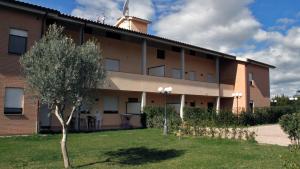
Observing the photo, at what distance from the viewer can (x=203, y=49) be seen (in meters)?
31.0

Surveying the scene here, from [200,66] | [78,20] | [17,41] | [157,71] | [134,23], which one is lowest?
[157,71]

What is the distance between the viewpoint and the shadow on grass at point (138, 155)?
424 inches

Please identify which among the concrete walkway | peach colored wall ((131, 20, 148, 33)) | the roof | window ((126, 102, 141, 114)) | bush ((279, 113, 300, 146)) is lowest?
the concrete walkway

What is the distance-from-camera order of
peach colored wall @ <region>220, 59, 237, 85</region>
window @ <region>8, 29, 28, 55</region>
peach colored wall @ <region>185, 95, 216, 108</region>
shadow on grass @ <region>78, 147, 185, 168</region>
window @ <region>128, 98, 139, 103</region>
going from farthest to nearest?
peach colored wall @ <region>220, 59, 237, 85</region> → peach colored wall @ <region>185, 95, 216, 108</region> → window @ <region>128, 98, 139, 103</region> → window @ <region>8, 29, 28, 55</region> → shadow on grass @ <region>78, 147, 185, 168</region>

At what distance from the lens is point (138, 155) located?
467 inches

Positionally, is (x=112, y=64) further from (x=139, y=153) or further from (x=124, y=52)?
(x=139, y=153)

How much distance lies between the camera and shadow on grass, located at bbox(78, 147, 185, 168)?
35.4 ft

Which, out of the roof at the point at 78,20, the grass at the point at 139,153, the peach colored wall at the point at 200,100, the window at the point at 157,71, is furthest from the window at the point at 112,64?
the grass at the point at 139,153

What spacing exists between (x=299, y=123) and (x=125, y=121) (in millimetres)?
13834

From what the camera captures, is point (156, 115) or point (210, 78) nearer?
point (156, 115)

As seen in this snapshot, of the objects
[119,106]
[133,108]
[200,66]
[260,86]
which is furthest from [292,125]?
[260,86]

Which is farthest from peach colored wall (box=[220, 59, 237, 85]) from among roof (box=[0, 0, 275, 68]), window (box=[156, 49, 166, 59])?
window (box=[156, 49, 166, 59])

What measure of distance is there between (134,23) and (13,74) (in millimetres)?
18718

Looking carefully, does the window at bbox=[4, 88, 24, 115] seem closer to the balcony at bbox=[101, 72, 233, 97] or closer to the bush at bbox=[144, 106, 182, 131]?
the balcony at bbox=[101, 72, 233, 97]
